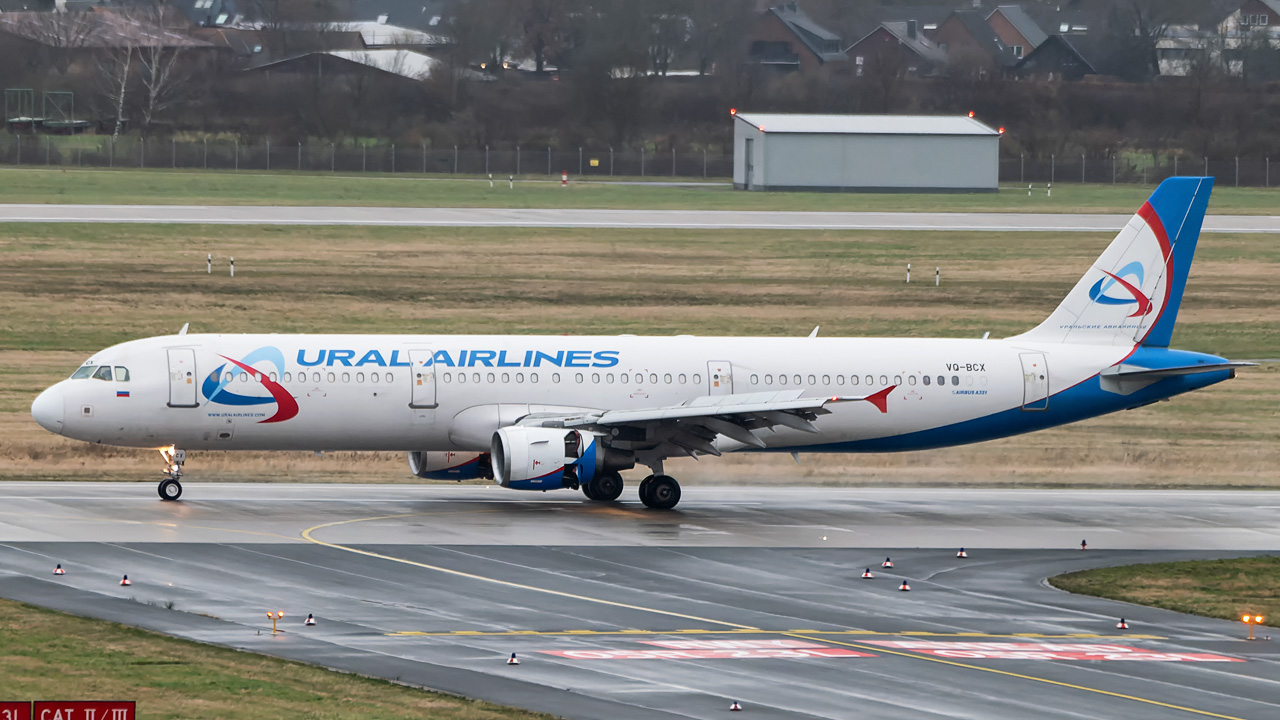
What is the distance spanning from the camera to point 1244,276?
264 ft

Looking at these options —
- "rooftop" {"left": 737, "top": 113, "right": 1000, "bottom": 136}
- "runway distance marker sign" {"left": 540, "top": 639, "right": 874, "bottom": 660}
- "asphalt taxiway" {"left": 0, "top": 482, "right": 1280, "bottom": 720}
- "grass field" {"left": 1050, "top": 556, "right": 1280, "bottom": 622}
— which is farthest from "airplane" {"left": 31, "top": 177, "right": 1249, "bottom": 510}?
"rooftop" {"left": 737, "top": 113, "right": 1000, "bottom": 136}

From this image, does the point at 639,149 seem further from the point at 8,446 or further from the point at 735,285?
the point at 8,446

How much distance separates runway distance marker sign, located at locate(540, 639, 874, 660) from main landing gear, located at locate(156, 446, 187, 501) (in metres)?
17.4

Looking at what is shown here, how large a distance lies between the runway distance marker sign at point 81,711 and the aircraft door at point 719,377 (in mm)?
23664

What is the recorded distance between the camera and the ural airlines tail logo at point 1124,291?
146ft

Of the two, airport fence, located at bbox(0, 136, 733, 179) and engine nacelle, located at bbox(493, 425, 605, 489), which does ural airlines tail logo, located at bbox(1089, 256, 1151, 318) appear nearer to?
engine nacelle, located at bbox(493, 425, 605, 489)

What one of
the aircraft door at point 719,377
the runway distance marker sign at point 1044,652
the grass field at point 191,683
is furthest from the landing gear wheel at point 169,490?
the runway distance marker sign at point 1044,652

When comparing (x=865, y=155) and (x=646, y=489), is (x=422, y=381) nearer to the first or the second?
(x=646, y=489)

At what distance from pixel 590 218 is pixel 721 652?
2458 inches

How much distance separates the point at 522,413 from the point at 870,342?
9.15 meters

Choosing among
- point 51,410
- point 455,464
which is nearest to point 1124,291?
point 455,464

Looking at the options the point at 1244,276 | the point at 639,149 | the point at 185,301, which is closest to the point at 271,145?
the point at 639,149

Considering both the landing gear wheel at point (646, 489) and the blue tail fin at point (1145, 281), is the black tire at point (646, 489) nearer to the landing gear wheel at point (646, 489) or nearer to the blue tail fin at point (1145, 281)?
the landing gear wheel at point (646, 489)

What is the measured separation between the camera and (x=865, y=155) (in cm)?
10525
